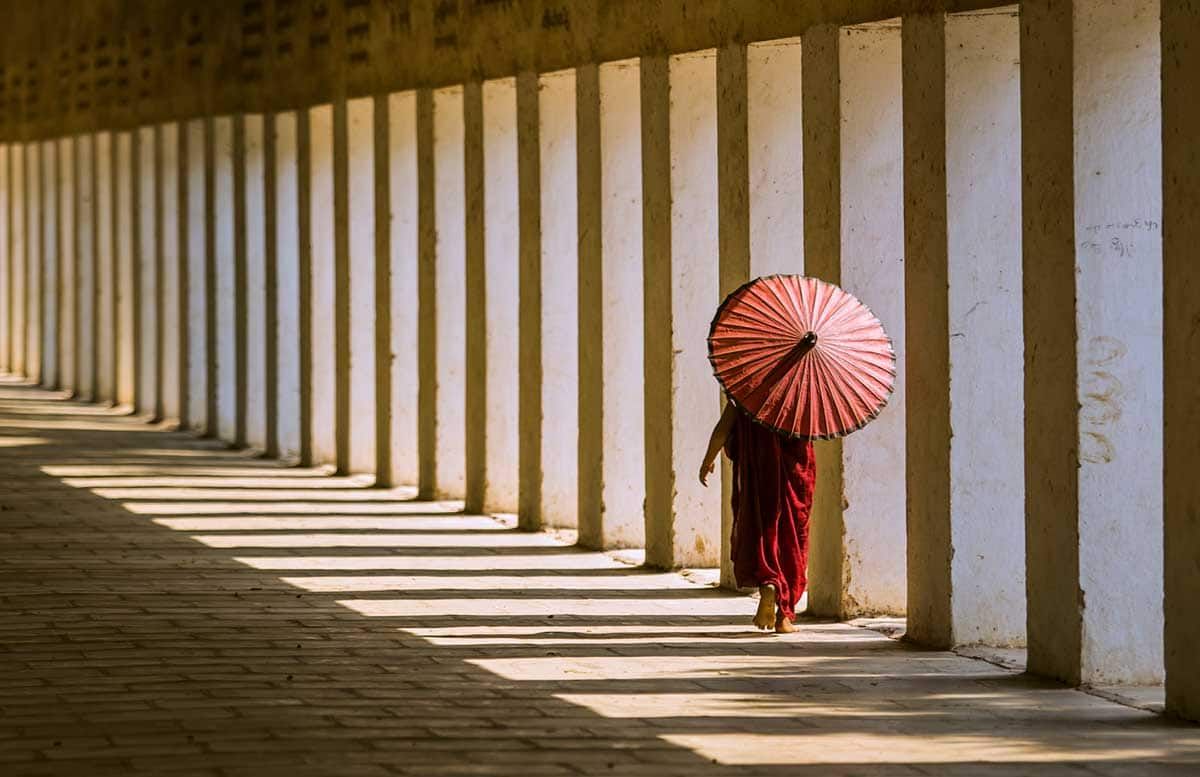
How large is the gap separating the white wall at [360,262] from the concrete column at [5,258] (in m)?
11.3

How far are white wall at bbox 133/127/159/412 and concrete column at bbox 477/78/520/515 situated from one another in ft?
27.2

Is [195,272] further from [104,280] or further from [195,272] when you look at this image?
[104,280]

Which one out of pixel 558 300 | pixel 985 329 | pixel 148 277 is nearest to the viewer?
pixel 985 329

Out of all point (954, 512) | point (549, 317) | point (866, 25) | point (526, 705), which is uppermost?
point (866, 25)

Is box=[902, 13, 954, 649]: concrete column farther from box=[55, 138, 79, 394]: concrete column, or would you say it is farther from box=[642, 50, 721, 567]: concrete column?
box=[55, 138, 79, 394]: concrete column

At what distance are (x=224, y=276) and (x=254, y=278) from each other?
0.94 m

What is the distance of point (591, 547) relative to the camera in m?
15.0

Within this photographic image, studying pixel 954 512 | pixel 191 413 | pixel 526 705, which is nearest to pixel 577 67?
pixel 954 512

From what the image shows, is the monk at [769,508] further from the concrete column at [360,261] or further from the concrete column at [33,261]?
the concrete column at [33,261]

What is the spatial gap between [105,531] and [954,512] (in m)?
6.72

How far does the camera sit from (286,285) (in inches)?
827

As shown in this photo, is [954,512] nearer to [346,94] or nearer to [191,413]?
[346,94]

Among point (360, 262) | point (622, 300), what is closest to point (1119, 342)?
point (622, 300)

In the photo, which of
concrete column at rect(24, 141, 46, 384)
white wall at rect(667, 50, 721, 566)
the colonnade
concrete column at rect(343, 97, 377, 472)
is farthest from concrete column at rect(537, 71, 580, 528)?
concrete column at rect(24, 141, 46, 384)
